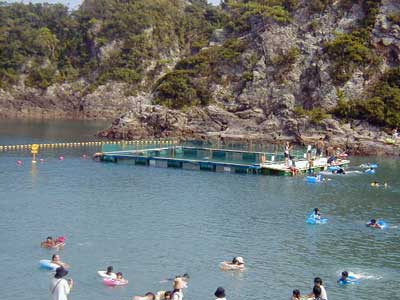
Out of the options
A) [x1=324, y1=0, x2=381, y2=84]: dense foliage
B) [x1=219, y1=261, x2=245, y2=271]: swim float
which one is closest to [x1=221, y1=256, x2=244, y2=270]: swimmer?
[x1=219, y1=261, x2=245, y2=271]: swim float

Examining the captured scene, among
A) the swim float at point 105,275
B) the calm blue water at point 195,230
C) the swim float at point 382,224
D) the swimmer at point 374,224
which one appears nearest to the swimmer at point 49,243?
the calm blue water at point 195,230

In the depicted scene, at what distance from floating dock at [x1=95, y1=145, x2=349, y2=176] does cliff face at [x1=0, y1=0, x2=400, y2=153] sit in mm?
16249

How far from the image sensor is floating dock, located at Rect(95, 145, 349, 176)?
3078 inches

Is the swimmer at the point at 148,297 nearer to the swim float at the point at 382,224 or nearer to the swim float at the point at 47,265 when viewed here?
the swim float at the point at 47,265

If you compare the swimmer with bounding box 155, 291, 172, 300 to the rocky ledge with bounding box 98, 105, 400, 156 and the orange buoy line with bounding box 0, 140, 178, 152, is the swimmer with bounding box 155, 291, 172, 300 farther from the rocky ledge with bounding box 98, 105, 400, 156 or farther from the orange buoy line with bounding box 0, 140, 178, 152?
the rocky ledge with bounding box 98, 105, 400, 156

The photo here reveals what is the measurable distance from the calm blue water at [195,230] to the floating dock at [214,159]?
318 centimetres

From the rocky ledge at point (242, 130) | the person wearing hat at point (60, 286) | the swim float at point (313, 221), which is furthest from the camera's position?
the rocky ledge at point (242, 130)

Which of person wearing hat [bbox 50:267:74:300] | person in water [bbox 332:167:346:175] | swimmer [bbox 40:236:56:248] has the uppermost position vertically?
person in water [bbox 332:167:346:175]

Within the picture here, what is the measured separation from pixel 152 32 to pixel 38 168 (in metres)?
103

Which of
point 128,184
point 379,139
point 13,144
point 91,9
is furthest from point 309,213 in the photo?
point 91,9

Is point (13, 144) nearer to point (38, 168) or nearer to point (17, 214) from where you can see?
point (38, 168)

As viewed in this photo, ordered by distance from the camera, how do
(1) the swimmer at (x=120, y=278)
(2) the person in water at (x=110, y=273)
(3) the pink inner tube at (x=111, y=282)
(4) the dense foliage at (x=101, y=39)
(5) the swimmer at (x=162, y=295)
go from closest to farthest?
1. (5) the swimmer at (x=162, y=295)
2. (3) the pink inner tube at (x=111, y=282)
3. (1) the swimmer at (x=120, y=278)
4. (2) the person in water at (x=110, y=273)
5. (4) the dense foliage at (x=101, y=39)

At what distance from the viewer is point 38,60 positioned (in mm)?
179125

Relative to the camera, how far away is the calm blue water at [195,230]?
1494 inches
